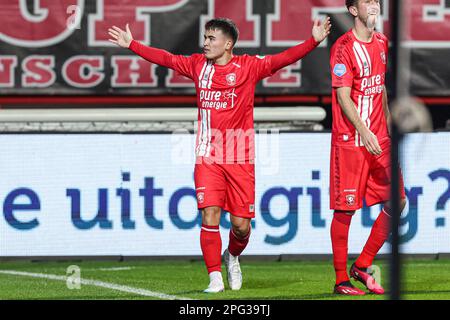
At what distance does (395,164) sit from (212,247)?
14.3 ft

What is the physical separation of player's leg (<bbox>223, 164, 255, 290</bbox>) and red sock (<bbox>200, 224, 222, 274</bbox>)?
0.80 feet

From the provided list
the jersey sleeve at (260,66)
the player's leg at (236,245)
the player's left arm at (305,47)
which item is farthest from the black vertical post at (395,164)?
the player's leg at (236,245)

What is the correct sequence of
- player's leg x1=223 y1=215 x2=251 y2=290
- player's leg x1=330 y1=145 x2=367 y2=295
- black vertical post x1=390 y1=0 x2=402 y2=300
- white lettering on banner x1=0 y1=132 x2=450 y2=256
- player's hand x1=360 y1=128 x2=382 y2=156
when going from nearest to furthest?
black vertical post x1=390 y1=0 x2=402 y2=300
player's hand x1=360 y1=128 x2=382 y2=156
player's leg x1=330 y1=145 x2=367 y2=295
player's leg x1=223 y1=215 x2=251 y2=290
white lettering on banner x1=0 y1=132 x2=450 y2=256

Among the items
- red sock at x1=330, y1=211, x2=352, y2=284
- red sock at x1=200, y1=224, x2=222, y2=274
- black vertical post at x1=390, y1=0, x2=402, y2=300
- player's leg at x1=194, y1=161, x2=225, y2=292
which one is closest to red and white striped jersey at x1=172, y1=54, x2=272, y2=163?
player's leg at x1=194, y1=161, x2=225, y2=292

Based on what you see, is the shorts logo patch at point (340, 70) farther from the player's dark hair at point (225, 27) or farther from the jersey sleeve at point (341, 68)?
the player's dark hair at point (225, 27)

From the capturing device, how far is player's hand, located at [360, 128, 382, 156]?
6.57 meters

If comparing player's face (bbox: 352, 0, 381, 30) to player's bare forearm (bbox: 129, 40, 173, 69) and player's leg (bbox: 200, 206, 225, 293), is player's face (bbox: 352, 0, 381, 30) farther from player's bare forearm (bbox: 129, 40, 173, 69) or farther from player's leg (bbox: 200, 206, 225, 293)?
player's leg (bbox: 200, 206, 225, 293)

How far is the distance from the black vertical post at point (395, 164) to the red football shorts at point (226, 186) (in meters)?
4.25

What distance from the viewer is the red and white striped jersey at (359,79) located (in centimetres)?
682

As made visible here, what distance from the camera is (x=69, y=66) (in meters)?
11.2
